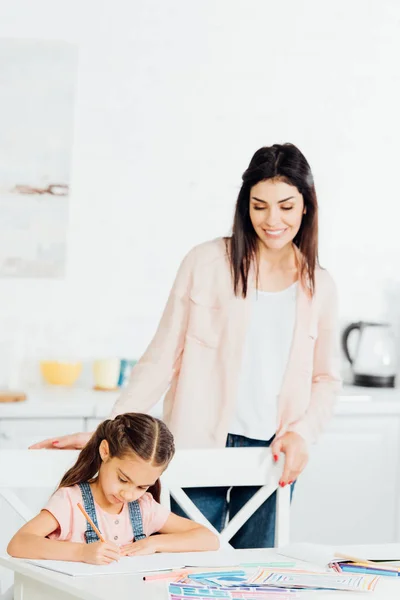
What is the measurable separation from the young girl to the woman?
0.25 meters

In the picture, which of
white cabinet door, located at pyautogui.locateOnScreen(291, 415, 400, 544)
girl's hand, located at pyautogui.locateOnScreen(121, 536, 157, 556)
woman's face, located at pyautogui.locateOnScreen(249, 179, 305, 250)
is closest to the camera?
girl's hand, located at pyautogui.locateOnScreen(121, 536, 157, 556)

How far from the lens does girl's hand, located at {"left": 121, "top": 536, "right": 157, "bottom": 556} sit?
1.75 metres

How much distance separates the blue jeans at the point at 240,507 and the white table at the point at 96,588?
556 millimetres

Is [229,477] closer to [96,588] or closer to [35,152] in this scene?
[96,588]

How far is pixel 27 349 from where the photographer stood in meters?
3.51

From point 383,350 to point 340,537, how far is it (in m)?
0.67

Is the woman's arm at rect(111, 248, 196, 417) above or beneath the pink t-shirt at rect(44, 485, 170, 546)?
above

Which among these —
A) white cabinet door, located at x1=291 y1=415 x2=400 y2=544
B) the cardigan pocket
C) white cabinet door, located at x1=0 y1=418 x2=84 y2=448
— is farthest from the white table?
white cabinet door, located at x1=291 y1=415 x2=400 y2=544

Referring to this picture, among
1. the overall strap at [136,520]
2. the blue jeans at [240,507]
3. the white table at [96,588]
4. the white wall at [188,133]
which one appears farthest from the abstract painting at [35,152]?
the white table at [96,588]

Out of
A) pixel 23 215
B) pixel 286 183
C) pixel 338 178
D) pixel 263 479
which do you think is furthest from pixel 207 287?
pixel 338 178

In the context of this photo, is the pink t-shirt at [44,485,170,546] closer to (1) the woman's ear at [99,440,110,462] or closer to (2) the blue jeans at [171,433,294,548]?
(1) the woman's ear at [99,440,110,462]

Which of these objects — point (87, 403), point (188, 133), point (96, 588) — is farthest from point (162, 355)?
point (188, 133)

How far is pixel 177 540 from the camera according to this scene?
6.14 ft

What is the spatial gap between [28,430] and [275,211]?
1252mm
